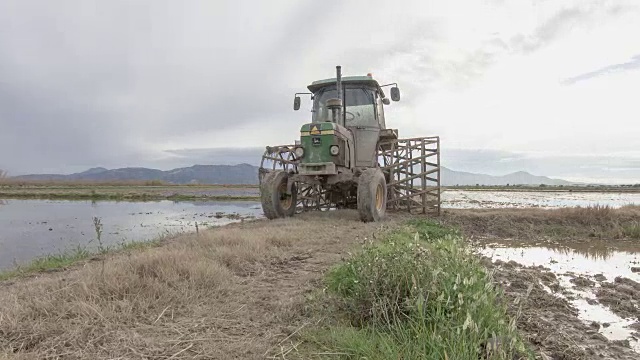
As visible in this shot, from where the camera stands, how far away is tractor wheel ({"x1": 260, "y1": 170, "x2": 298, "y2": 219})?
10.1 m

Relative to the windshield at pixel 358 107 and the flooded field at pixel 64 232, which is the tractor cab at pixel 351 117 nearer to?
the windshield at pixel 358 107

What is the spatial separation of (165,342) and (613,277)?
638cm

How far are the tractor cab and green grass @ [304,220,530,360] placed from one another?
6.76 metres

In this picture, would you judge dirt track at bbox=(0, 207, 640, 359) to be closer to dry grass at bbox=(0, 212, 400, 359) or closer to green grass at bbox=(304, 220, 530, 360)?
dry grass at bbox=(0, 212, 400, 359)

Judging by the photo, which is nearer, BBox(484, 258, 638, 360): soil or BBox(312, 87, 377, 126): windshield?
BBox(484, 258, 638, 360): soil

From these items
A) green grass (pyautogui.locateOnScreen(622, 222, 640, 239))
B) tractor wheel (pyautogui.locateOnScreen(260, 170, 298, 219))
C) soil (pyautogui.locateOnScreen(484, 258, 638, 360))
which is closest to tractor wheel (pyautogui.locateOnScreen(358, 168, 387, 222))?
tractor wheel (pyautogui.locateOnScreen(260, 170, 298, 219))

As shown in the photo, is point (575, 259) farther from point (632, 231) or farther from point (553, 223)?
point (553, 223)

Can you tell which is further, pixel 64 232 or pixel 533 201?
pixel 533 201

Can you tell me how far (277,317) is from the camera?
3111 mm

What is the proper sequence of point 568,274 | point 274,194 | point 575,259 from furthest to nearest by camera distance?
point 274,194 → point 575,259 → point 568,274

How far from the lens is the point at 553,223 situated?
1122 cm

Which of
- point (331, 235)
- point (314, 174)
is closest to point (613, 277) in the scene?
point (331, 235)

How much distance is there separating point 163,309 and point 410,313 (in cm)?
203

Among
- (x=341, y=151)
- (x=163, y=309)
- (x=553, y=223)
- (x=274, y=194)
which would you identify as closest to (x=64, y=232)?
(x=274, y=194)
